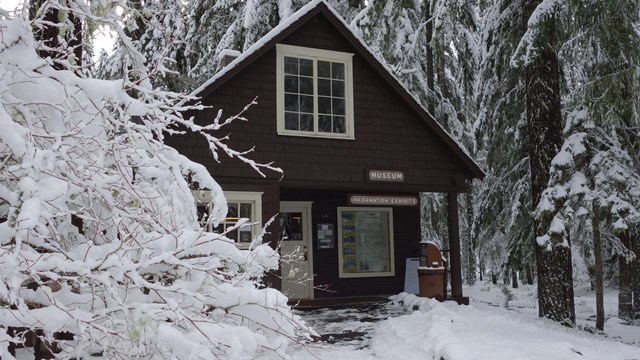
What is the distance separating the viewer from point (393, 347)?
27.2 feet

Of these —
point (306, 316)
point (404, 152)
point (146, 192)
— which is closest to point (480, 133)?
point (404, 152)

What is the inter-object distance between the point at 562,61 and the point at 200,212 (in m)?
9.36

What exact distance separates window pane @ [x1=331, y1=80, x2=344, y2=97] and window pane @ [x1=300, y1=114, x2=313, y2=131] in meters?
0.85

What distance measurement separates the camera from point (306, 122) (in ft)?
42.9

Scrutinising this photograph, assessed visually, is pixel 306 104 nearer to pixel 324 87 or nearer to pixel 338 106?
pixel 324 87

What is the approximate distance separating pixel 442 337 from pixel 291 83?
679cm

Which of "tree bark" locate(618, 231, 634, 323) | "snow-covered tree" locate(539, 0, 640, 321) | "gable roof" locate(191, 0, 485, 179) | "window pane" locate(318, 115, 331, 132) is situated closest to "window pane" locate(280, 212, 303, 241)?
"window pane" locate(318, 115, 331, 132)

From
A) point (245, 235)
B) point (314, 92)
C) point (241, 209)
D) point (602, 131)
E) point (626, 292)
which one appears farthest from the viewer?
point (626, 292)

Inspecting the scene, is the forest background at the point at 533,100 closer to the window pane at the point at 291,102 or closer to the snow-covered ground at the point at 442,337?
the snow-covered ground at the point at 442,337

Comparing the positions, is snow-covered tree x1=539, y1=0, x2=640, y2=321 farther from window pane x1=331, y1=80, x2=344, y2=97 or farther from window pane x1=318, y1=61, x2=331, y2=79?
window pane x1=318, y1=61, x2=331, y2=79

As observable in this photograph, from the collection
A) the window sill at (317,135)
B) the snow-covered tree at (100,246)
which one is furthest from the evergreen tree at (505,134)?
the snow-covered tree at (100,246)

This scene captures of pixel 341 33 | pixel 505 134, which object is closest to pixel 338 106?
pixel 341 33

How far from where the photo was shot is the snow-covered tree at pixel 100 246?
116 inches

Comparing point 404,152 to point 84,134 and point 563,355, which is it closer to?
point 563,355
